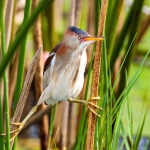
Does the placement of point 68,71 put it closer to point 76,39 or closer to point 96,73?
point 76,39

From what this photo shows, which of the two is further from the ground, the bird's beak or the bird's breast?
the bird's beak

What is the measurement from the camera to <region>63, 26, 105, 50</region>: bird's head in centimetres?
100

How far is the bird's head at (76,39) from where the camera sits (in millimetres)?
1001

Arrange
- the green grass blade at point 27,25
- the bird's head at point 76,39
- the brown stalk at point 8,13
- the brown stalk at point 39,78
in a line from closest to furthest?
the green grass blade at point 27,25, the bird's head at point 76,39, the brown stalk at point 8,13, the brown stalk at point 39,78

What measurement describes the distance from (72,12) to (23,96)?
71 cm

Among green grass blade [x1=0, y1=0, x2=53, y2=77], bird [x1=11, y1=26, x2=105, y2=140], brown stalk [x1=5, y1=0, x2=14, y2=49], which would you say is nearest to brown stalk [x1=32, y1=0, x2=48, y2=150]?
brown stalk [x1=5, y1=0, x2=14, y2=49]

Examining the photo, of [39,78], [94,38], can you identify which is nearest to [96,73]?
[94,38]

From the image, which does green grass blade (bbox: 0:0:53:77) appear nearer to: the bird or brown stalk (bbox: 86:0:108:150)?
brown stalk (bbox: 86:0:108:150)

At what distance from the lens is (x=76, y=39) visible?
103 cm

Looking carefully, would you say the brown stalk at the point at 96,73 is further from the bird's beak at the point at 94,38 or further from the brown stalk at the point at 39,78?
the brown stalk at the point at 39,78

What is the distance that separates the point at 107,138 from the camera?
93 centimetres

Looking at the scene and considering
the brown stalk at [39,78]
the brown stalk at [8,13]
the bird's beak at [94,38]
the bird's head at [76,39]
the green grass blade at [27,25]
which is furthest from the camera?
the brown stalk at [39,78]

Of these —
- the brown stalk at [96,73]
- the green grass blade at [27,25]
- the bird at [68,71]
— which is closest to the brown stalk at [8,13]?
the bird at [68,71]

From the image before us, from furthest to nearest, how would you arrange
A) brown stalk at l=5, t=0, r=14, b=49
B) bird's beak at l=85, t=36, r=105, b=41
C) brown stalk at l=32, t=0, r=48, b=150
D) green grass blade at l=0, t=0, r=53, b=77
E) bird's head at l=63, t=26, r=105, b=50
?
1. brown stalk at l=32, t=0, r=48, b=150
2. brown stalk at l=5, t=0, r=14, b=49
3. bird's head at l=63, t=26, r=105, b=50
4. bird's beak at l=85, t=36, r=105, b=41
5. green grass blade at l=0, t=0, r=53, b=77
